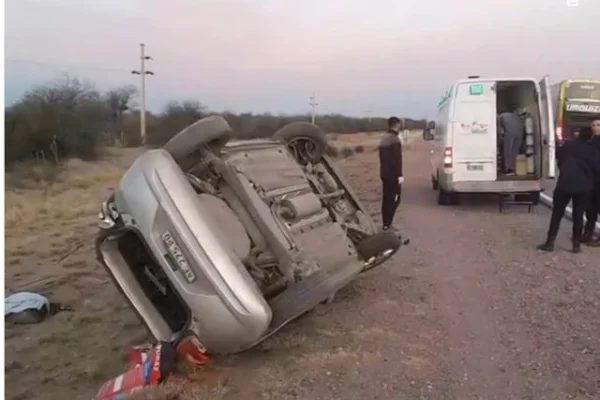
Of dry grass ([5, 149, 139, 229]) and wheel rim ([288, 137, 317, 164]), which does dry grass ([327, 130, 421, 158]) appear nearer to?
dry grass ([5, 149, 139, 229])

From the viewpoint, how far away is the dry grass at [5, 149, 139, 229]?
49.9 ft

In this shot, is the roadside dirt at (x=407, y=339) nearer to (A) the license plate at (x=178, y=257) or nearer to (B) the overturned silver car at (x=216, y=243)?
(B) the overturned silver car at (x=216, y=243)

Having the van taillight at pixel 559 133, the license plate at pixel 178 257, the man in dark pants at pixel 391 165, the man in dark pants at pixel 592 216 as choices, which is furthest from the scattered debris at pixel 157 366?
the van taillight at pixel 559 133

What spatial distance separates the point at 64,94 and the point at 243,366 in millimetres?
14843

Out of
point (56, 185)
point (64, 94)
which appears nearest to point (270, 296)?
point (64, 94)

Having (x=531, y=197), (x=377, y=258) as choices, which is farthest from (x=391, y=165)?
(x=531, y=197)

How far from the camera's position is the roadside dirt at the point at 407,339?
3957 millimetres

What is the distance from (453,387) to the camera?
12.8 feet

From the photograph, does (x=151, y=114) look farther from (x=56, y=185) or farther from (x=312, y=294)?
(x=312, y=294)

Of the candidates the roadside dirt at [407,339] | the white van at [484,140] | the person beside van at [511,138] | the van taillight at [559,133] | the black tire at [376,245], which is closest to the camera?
the roadside dirt at [407,339]

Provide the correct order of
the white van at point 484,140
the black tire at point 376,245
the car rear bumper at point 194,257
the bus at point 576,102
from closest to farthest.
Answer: the car rear bumper at point 194,257
the black tire at point 376,245
the white van at point 484,140
the bus at point 576,102

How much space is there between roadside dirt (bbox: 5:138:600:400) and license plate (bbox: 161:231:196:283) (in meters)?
0.61

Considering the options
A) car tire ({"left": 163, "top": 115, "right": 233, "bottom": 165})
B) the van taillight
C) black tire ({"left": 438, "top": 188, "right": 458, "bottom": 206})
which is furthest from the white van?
car tire ({"left": 163, "top": 115, "right": 233, "bottom": 165})

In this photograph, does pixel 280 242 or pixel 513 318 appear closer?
pixel 280 242
